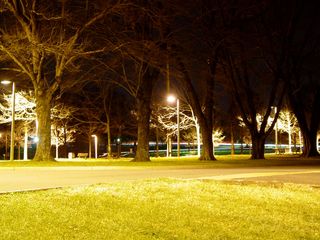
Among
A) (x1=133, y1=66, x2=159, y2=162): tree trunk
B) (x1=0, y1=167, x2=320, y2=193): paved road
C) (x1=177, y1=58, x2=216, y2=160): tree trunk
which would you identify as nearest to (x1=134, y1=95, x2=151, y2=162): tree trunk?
(x1=133, y1=66, x2=159, y2=162): tree trunk

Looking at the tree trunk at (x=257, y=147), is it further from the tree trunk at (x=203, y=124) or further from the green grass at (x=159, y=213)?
the green grass at (x=159, y=213)

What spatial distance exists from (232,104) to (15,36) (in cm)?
5778

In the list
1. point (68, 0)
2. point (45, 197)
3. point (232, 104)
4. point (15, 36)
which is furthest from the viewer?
point (232, 104)

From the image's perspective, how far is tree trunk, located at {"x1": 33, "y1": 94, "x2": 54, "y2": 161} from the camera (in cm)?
3039

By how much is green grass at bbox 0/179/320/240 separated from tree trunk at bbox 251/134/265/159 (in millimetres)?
29668

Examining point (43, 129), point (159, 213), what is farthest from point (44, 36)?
point (159, 213)

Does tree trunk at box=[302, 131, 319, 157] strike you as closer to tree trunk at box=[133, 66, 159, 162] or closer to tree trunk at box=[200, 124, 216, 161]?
tree trunk at box=[200, 124, 216, 161]

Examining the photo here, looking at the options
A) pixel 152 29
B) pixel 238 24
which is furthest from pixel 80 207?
pixel 238 24

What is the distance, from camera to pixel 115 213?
1008 cm

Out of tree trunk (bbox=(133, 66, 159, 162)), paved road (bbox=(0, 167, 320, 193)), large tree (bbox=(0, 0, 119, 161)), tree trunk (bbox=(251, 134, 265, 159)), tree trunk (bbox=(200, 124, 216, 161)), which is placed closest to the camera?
paved road (bbox=(0, 167, 320, 193))

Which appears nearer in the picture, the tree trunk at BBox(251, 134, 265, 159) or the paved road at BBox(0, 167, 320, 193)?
the paved road at BBox(0, 167, 320, 193)

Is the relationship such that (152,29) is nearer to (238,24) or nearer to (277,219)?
(238,24)

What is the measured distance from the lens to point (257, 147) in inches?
1727

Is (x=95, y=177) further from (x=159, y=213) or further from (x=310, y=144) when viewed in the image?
(x=310, y=144)
